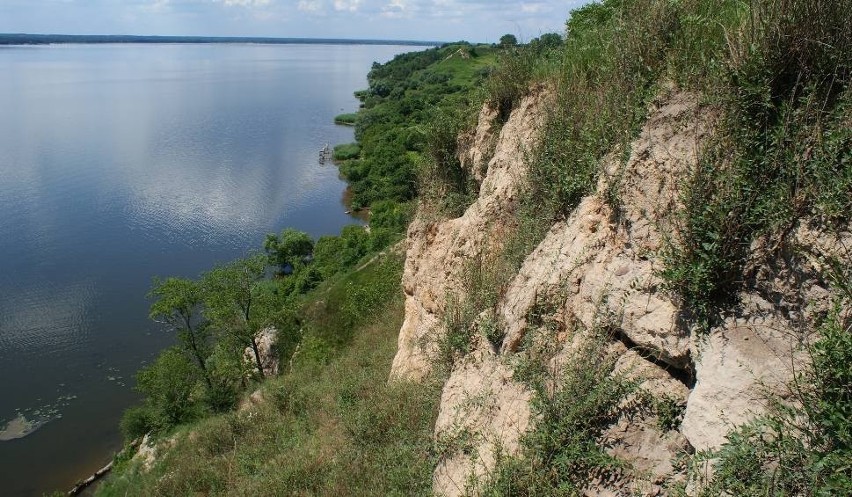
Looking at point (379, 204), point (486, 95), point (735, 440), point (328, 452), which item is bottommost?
point (379, 204)

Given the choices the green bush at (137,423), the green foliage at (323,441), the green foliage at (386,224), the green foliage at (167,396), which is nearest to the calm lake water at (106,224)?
the green bush at (137,423)

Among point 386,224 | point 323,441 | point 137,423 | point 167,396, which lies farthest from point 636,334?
point 386,224

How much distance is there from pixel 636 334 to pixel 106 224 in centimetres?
4709

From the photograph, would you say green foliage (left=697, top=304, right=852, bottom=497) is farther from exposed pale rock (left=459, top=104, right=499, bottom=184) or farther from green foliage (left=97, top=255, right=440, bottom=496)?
exposed pale rock (left=459, top=104, right=499, bottom=184)

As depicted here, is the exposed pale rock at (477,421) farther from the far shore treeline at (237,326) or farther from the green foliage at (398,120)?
the green foliage at (398,120)

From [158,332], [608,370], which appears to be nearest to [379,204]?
[158,332]

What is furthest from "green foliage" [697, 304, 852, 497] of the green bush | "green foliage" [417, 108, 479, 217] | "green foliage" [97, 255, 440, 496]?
the green bush

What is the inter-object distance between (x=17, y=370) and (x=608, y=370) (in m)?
31.5

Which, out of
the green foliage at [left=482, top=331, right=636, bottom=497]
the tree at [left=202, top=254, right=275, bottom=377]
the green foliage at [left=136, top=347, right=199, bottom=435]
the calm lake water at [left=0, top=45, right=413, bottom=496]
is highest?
the green foliage at [left=482, top=331, right=636, bottom=497]

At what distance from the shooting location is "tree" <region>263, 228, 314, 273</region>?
40812 millimetres

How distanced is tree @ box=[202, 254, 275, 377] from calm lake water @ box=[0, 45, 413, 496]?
733 cm

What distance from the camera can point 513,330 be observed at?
6.83 metres

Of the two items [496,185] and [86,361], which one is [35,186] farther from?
[496,185]

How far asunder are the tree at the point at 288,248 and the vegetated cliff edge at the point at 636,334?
34272mm
